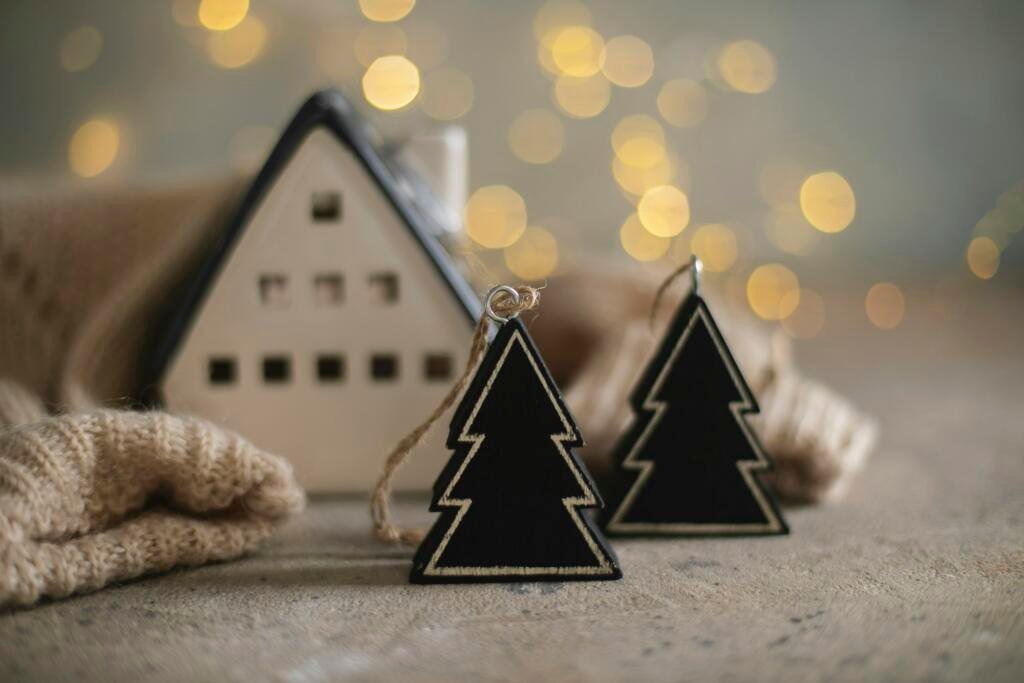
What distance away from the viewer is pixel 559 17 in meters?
1.86

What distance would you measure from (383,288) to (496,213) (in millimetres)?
1090

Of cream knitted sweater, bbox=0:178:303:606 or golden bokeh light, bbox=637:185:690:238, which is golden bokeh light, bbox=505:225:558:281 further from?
cream knitted sweater, bbox=0:178:303:606

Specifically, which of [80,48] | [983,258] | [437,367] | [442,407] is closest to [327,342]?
[437,367]

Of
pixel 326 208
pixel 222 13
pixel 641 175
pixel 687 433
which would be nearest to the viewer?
pixel 687 433

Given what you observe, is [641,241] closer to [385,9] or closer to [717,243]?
[717,243]

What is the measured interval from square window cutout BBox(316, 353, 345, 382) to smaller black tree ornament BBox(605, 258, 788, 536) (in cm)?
30

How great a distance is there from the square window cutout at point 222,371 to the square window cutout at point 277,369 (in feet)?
0.11

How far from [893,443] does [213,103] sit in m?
1.54

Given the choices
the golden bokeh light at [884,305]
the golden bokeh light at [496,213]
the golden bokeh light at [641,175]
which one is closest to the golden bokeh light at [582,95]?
the golden bokeh light at [641,175]

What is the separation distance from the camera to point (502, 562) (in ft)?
2.10

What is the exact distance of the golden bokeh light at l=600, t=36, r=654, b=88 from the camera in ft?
6.19

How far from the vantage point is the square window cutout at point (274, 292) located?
85cm

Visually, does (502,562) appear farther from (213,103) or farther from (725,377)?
(213,103)

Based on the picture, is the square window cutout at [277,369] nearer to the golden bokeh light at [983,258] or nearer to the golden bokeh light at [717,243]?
the golden bokeh light at [717,243]
